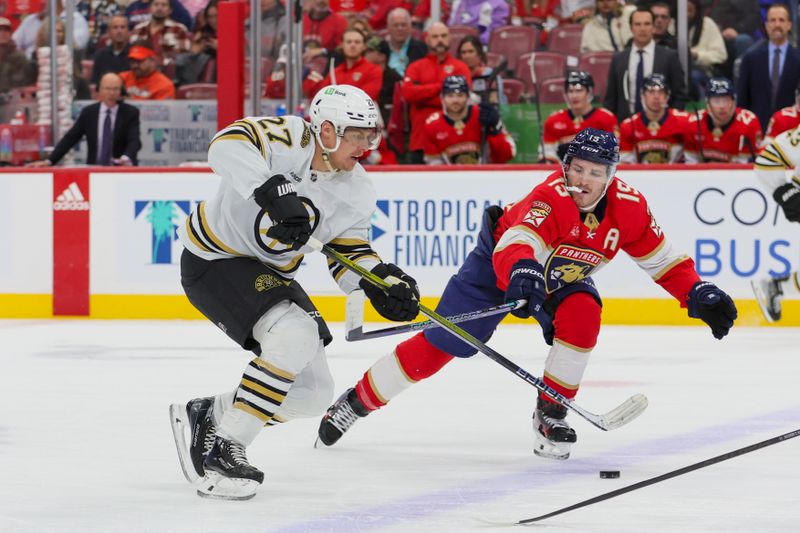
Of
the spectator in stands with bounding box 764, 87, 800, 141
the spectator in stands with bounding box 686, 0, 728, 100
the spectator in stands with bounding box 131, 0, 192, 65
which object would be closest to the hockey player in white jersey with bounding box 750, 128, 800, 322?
the spectator in stands with bounding box 764, 87, 800, 141

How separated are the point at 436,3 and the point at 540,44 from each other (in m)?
0.77

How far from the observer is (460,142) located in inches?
313

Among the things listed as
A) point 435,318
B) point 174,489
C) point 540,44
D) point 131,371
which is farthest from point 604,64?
point 174,489

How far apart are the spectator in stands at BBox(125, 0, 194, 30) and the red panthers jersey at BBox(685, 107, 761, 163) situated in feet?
11.6

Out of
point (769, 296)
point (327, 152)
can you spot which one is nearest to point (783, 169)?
point (769, 296)

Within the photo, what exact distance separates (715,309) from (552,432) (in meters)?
0.57

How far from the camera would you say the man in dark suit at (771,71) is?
7758mm

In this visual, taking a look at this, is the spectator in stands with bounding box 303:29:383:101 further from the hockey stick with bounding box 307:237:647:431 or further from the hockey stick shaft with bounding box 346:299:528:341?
the hockey stick with bounding box 307:237:647:431

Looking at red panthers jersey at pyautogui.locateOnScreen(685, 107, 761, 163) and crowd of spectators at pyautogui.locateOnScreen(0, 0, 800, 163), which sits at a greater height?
crowd of spectators at pyautogui.locateOnScreen(0, 0, 800, 163)

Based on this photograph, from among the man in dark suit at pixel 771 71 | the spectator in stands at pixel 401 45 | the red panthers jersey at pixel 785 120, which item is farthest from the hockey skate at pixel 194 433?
the man in dark suit at pixel 771 71

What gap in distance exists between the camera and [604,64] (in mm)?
8359

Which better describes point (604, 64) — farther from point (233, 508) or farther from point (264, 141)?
point (233, 508)

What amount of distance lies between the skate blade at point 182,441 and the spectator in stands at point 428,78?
4.72 meters

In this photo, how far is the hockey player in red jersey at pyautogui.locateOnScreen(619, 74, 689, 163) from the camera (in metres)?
7.73
